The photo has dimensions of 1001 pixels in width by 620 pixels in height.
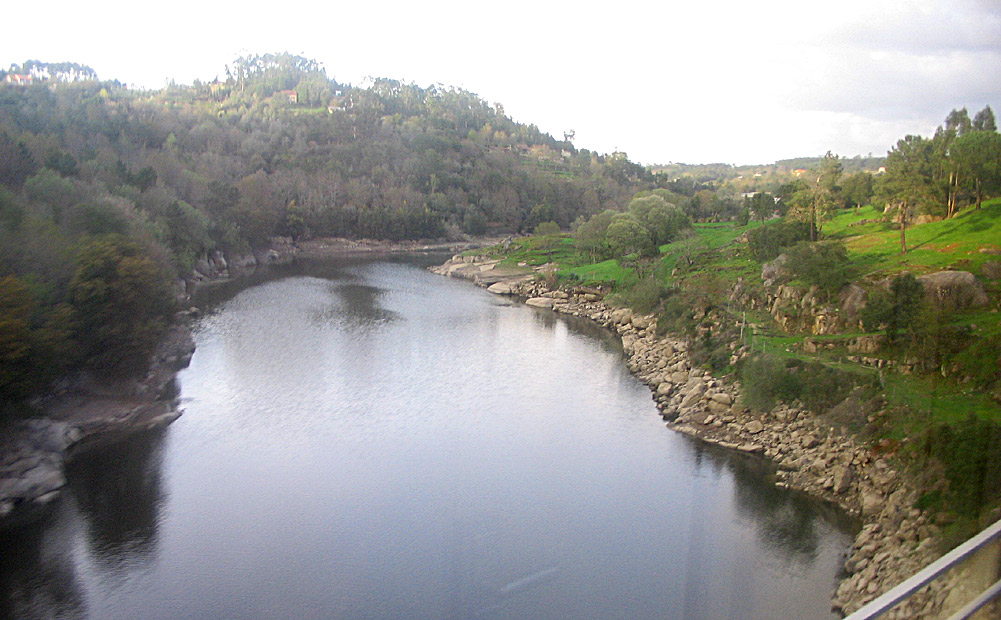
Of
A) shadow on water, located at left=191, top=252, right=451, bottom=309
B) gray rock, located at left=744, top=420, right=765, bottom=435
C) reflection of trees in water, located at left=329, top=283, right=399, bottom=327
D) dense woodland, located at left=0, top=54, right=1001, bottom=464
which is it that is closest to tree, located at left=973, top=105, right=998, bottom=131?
dense woodland, located at left=0, top=54, right=1001, bottom=464

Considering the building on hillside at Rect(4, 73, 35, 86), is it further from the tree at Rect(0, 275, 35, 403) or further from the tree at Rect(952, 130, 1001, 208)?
the tree at Rect(952, 130, 1001, 208)

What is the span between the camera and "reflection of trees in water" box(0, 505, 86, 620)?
27.5ft

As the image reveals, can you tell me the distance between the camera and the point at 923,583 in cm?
198

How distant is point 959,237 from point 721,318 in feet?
21.6

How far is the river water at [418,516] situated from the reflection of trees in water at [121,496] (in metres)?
0.04

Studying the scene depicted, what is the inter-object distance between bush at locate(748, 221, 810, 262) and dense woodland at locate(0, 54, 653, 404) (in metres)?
16.0

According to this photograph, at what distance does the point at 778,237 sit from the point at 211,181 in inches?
1239

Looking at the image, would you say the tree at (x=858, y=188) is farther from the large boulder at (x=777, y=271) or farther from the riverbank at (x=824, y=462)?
the riverbank at (x=824, y=462)

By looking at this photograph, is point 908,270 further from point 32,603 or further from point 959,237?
point 32,603

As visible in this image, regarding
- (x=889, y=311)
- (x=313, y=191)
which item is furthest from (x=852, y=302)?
(x=313, y=191)

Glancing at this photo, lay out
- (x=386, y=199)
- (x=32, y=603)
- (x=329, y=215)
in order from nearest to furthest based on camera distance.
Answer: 1. (x=32, y=603)
2. (x=329, y=215)
3. (x=386, y=199)

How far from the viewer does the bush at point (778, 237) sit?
20016mm

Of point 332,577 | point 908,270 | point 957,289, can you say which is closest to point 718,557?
point 332,577

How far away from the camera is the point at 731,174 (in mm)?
74250
